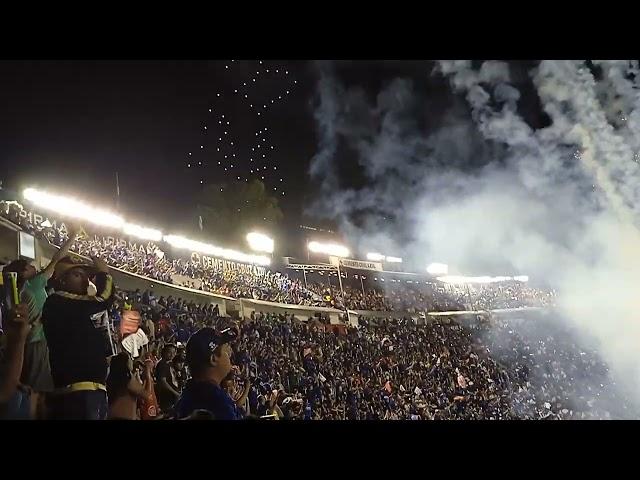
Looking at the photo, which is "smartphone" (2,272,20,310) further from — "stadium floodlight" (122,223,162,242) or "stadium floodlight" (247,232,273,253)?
"stadium floodlight" (247,232,273,253)

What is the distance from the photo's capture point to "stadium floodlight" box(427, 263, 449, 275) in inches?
183

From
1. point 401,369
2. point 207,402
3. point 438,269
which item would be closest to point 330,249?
point 438,269

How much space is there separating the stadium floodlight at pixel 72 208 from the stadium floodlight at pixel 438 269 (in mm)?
2024

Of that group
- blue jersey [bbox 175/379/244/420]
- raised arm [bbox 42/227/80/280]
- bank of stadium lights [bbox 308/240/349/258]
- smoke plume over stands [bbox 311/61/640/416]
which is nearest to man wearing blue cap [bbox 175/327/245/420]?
blue jersey [bbox 175/379/244/420]

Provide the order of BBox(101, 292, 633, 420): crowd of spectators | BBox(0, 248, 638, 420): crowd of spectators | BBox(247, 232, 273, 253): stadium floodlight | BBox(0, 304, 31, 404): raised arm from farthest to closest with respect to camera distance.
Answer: BBox(247, 232, 273, 253): stadium floodlight, BBox(101, 292, 633, 420): crowd of spectators, BBox(0, 248, 638, 420): crowd of spectators, BBox(0, 304, 31, 404): raised arm

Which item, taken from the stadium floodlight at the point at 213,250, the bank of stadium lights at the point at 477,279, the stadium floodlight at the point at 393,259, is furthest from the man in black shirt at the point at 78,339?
the bank of stadium lights at the point at 477,279

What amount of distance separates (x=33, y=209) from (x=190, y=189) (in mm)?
964

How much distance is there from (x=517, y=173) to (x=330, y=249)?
4.37 feet

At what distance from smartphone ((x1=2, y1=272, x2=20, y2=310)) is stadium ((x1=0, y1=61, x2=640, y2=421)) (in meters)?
0.03

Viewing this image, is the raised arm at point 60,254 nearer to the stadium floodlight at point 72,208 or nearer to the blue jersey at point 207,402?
the stadium floodlight at point 72,208

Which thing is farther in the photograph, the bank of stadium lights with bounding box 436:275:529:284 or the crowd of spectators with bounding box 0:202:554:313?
the bank of stadium lights with bounding box 436:275:529:284

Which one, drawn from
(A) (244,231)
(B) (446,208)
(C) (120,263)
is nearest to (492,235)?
(B) (446,208)

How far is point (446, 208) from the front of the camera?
460 cm
